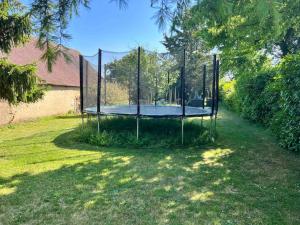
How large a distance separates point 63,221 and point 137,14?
9.26 ft

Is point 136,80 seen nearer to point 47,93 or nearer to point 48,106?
point 47,93

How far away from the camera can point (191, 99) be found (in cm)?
1455

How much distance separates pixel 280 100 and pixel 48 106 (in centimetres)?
1239

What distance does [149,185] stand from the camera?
17.5 ft

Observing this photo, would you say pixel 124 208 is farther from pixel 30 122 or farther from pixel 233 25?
pixel 30 122

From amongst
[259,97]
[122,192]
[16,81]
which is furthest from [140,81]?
[122,192]

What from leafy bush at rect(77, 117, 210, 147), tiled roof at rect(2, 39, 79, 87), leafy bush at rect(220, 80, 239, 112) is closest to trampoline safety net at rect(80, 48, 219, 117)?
leafy bush at rect(77, 117, 210, 147)

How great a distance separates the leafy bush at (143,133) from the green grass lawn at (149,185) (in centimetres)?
52

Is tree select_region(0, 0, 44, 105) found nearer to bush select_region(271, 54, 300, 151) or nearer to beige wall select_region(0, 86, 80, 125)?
beige wall select_region(0, 86, 80, 125)

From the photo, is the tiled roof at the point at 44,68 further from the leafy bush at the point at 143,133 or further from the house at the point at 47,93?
the leafy bush at the point at 143,133

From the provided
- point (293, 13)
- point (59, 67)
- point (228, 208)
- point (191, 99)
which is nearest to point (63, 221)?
point (228, 208)

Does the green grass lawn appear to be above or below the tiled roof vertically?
below

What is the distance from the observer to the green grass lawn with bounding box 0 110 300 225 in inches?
162

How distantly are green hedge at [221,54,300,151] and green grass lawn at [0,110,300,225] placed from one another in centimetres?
57
